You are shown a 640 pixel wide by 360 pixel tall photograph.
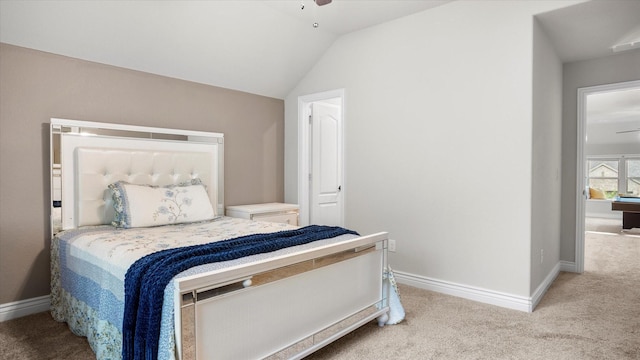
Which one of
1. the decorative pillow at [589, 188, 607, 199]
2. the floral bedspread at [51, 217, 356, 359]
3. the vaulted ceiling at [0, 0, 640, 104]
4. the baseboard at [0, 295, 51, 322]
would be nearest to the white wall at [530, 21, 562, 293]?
the vaulted ceiling at [0, 0, 640, 104]

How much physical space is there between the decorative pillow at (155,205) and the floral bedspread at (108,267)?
0.08 m

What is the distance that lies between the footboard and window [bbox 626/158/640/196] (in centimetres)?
933

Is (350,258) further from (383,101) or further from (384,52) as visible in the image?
(384,52)

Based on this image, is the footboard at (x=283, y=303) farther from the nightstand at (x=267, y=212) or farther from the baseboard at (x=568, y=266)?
the baseboard at (x=568, y=266)

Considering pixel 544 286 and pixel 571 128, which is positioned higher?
pixel 571 128

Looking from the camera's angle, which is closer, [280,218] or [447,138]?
[447,138]

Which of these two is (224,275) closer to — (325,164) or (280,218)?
(280,218)

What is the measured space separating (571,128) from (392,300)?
2976 mm

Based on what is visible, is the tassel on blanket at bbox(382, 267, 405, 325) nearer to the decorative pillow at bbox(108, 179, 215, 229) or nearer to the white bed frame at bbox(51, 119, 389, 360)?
the white bed frame at bbox(51, 119, 389, 360)

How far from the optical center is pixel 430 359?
2.11m

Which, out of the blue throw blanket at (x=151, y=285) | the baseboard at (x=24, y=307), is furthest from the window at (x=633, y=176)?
the baseboard at (x=24, y=307)

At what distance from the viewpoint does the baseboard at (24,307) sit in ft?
8.66

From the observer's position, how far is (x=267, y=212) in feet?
12.5

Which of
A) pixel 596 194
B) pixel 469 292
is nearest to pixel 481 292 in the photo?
pixel 469 292
